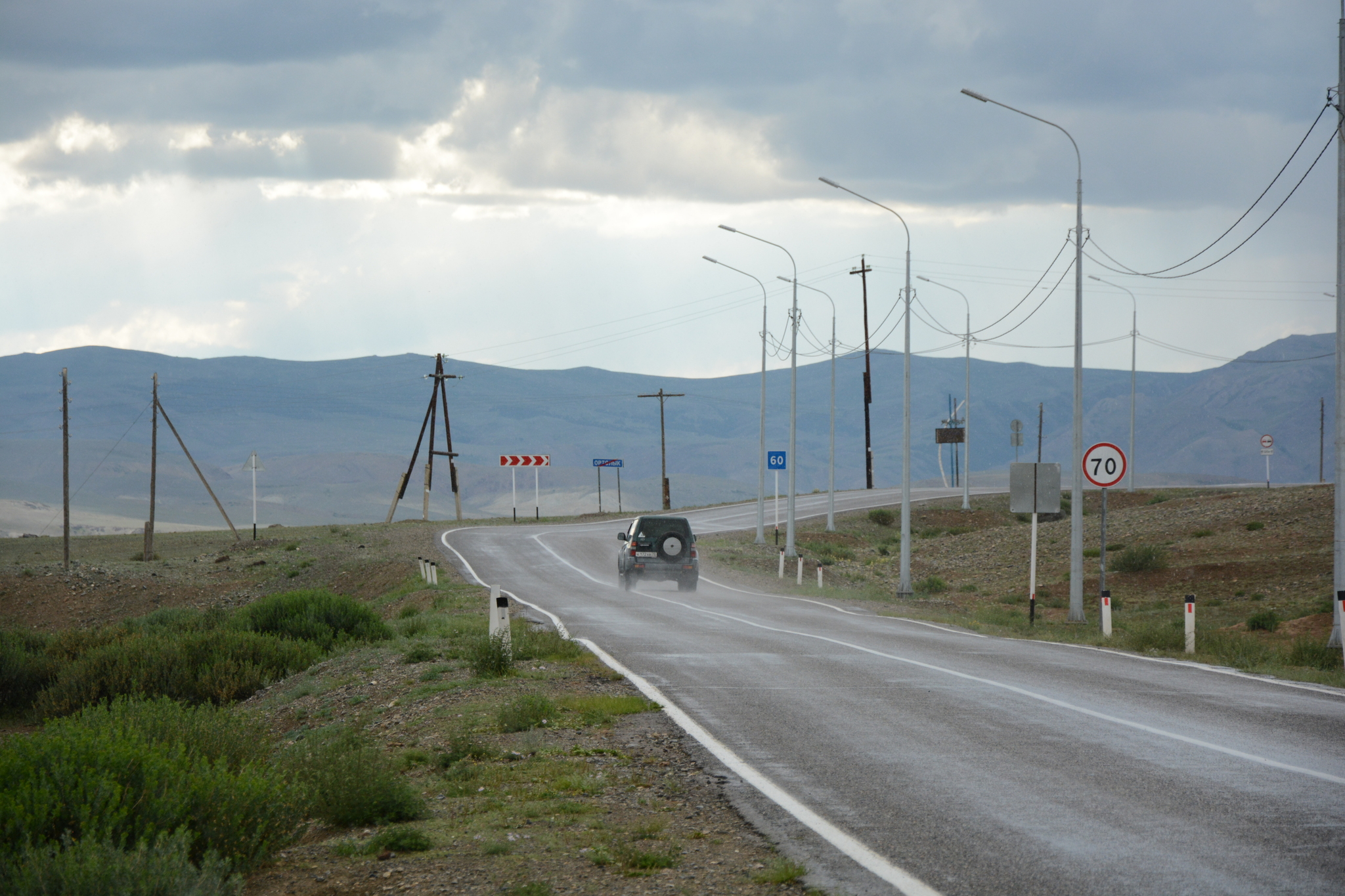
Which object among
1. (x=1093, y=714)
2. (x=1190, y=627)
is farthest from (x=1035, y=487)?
(x=1093, y=714)

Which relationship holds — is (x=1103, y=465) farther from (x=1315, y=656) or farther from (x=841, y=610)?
(x=841, y=610)

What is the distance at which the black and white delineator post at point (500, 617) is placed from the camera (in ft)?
44.6

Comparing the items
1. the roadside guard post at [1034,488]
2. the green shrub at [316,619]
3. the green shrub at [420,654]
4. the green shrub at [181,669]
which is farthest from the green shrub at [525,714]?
the roadside guard post at [1034,488]

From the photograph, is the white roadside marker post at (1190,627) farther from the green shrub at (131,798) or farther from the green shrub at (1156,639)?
the green shrub at (131,798)

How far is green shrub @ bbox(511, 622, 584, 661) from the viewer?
1423 cm

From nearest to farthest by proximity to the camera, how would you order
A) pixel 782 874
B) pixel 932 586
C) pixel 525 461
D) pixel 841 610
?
pixel 782 874
pixel 841 610
pixel 932 586
pixel 525 461

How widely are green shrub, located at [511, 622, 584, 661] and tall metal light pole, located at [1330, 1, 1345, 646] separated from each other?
10547 mm

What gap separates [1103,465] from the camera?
66.6ft

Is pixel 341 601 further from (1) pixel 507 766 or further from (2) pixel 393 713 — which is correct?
(1) pixel 507 766

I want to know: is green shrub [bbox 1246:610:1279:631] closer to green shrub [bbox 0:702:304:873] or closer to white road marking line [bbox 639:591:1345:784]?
white road marking line [bbox 639:591:1345:784]

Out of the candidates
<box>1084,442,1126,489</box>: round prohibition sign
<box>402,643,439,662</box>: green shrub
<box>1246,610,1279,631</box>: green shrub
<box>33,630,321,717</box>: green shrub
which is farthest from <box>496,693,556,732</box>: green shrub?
<box>1246,610,1279,631</box>: green shrub

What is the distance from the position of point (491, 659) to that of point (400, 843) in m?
6.48

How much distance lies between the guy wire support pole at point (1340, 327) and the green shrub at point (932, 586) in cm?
2069

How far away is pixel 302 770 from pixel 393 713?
142 inches
